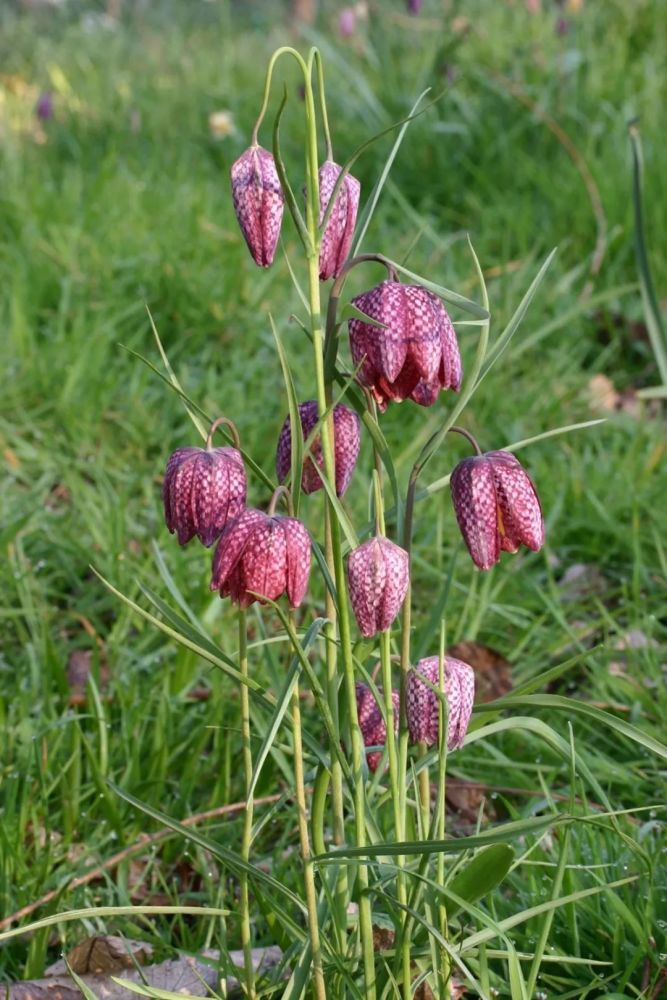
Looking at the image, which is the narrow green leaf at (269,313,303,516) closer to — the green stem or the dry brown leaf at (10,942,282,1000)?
the green stem

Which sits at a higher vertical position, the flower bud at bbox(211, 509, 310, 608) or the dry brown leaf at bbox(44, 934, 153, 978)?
the flower bud at bbox(211, 509, 310, 608)

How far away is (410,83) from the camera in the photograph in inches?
154

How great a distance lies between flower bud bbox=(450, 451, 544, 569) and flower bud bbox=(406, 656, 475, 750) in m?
0.10

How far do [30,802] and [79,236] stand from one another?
1.69 m

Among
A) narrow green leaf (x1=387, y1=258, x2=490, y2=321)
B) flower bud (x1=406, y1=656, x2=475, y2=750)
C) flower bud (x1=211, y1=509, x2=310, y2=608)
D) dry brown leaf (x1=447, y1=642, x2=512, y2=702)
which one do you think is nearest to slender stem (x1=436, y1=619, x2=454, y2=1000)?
flower bud (x1=406, y1=656, x2=475, y2=750)

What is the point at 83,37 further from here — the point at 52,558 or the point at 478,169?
the point at 52,558

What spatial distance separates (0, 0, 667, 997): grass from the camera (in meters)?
1.46

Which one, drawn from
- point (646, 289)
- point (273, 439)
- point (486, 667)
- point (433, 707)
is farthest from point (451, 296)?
point (273, 439)

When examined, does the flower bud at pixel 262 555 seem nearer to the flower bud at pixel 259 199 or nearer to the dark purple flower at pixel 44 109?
the flower bud at pixel 259 199


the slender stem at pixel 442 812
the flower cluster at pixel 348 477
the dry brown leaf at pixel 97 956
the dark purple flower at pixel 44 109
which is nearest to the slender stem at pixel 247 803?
the flower cluster at pixel 348 477

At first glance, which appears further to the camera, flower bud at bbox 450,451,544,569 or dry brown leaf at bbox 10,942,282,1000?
dry brown leaf at bbox 10,942,282,1000

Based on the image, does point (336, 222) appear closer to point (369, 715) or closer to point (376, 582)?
point (376, 582)

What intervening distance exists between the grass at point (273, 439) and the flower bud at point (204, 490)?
0.88 feet

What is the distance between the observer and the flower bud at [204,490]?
103cm
